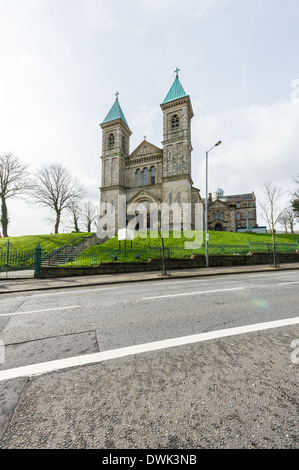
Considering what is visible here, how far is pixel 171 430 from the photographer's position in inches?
63.2

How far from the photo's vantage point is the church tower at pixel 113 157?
36.2m

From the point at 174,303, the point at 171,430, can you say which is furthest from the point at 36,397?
the point at 174,303

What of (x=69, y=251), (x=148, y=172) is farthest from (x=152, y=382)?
(x=148, y=172)

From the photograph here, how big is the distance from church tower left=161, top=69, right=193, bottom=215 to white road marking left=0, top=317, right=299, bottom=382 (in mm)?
29732

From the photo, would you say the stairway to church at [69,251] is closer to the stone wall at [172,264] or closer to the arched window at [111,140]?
the stone wall at [172,264]

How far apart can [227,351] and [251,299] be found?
3.48 m

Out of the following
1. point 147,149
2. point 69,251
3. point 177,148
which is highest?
point 147,149

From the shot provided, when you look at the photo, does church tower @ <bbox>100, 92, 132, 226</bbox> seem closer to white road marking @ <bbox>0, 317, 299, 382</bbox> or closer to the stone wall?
the stone wall

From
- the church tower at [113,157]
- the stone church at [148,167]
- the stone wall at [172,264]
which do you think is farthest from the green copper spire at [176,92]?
the stone wall at [172,264]

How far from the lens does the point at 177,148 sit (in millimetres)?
34000

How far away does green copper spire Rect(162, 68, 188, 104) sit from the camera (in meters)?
34.9

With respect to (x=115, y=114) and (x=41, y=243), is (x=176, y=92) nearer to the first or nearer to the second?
(x=115, y=114)

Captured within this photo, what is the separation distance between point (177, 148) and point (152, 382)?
3637cm

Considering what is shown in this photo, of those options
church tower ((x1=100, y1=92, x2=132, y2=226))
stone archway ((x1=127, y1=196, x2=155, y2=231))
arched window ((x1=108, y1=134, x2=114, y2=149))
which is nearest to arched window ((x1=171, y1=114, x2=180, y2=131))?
church tower ((x1=100, y1=92, x2=132, y2=226))
